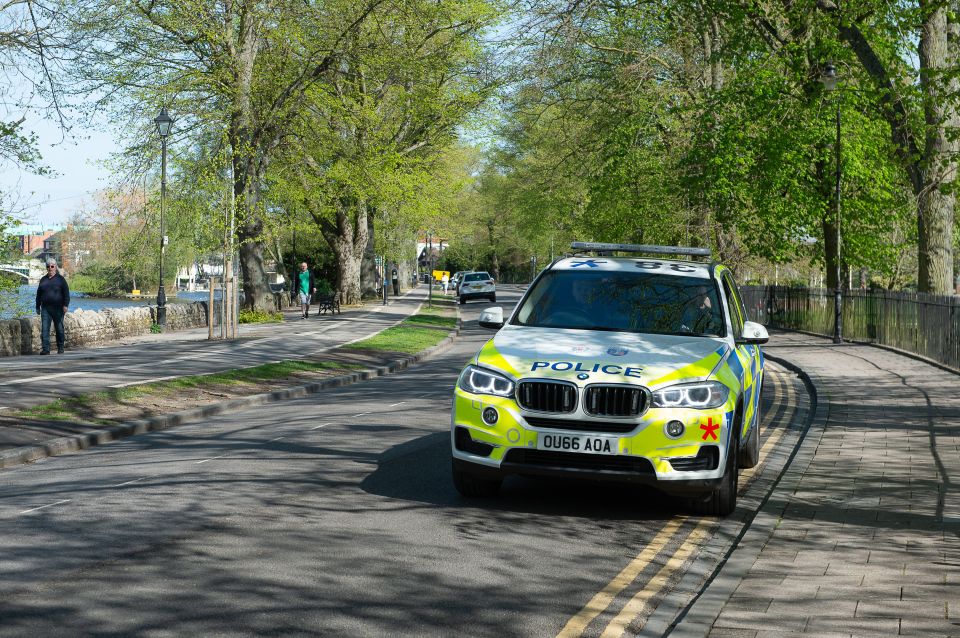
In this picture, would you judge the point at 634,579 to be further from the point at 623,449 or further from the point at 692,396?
the point at 692,396

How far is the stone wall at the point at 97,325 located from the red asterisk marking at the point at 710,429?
68.4ft

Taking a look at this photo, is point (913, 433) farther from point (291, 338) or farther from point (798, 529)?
point (291, 338)

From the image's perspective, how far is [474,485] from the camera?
8.46m

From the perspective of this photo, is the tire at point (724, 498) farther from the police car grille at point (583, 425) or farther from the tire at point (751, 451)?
the tire at point (751, 451)

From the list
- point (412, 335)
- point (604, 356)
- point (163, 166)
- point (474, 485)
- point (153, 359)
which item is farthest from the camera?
point (163, 166)

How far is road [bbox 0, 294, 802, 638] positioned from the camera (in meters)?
5.44

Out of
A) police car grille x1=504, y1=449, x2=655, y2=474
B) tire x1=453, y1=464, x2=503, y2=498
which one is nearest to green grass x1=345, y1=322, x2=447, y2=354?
tire x1=453, y1=464, x2=503, y2=498

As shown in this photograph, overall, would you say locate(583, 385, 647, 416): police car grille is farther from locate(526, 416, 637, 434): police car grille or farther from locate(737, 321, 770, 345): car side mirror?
locate(737, 321, 770, 345): car side mirror

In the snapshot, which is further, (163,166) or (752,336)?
(163,166)

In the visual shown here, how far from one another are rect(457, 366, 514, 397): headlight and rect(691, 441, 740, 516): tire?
5.50 feet

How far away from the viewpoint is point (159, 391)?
16453 mm

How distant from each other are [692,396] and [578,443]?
0.88 meters

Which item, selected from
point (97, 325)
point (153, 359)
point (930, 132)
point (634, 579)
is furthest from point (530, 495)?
point (97, 325)

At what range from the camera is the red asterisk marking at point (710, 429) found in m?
7.67
